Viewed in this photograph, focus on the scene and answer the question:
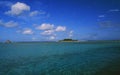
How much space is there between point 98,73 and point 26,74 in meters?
4.98

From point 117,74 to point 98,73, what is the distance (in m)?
1.25

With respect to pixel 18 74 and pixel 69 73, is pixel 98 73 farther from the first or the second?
pixel 18 74

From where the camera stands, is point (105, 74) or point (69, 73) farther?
point (69, 73)

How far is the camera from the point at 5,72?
11477mm

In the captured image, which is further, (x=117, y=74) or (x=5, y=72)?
(x=5, y=72)

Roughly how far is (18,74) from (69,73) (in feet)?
11.6

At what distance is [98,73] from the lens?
1112 centimetres

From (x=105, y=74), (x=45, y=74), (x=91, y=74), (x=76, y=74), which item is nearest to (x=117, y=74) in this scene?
(x=105, y=74)

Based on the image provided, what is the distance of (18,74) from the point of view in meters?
11.0

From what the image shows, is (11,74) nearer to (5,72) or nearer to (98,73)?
(5,72)

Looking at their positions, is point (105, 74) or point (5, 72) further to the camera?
point (5, 72)

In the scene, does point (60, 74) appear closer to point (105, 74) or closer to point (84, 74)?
point (84, 74)

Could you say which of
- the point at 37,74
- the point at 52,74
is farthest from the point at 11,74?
the point at 52,74

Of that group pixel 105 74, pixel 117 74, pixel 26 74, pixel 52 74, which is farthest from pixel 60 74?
pixel 117 74
